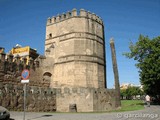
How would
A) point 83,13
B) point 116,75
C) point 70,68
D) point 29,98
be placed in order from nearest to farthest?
point 29,98 → point 70,68 → point 83,13 → point 116,75

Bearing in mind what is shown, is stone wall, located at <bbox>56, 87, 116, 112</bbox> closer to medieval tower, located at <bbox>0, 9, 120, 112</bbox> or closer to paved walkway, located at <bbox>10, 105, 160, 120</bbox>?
medieval tower, located at <bbox>0, 9, 120, 112</bbox>

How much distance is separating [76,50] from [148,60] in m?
8.86

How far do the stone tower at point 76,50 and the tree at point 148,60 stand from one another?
4712mm

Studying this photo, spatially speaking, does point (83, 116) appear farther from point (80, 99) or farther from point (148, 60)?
point (148, 60)

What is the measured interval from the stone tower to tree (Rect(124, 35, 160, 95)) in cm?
471

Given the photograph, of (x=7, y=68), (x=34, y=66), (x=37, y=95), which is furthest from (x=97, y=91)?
(x=7, y=68)

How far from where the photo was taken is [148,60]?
22.5 meters

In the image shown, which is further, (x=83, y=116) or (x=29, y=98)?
(x=29, y=98)

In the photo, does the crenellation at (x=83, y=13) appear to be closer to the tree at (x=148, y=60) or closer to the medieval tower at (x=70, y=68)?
the medieval tower at (x=70, y=68)

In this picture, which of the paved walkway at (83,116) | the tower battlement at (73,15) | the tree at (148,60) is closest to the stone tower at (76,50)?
the tower battlement at (73,15)

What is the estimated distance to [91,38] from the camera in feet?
77.0

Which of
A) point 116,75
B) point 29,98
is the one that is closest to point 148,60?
point 116,75

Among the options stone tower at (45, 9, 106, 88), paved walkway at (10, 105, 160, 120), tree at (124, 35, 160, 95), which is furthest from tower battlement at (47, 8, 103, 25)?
paved walkway at (10, 105, 160, 120)

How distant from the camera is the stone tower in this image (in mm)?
22016
